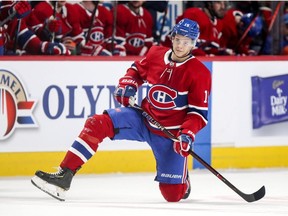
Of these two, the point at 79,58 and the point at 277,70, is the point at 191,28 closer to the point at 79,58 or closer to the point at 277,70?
the point at 79,58

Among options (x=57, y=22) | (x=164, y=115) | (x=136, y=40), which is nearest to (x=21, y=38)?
(x=57, y=22)

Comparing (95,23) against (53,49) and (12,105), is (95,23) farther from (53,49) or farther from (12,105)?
(12,105)

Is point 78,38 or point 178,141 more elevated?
point 78,38

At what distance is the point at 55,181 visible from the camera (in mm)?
5102

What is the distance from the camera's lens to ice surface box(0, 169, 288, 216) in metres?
4.89

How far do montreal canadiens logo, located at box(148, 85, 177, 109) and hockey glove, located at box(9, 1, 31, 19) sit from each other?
179cm

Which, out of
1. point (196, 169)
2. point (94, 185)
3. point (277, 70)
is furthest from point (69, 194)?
point (277, 70)

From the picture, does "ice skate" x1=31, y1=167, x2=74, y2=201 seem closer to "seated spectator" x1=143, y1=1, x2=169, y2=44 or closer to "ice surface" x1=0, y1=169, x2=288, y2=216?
"ice surface" x1=0, y1=169, x2=288, y2=216

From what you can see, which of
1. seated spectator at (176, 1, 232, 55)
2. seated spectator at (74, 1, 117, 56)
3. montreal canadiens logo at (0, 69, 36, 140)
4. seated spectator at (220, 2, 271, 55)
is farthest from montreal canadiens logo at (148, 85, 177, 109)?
seated spectator at (220, 2, 271, 55)

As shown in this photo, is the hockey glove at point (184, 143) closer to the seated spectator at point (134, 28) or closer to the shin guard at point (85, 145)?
the shin guard at point (85, 145)

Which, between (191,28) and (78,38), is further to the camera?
(78,38)

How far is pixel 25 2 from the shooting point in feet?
22.8

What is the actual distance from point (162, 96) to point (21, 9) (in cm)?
187

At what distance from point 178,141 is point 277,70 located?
7.59 feet
